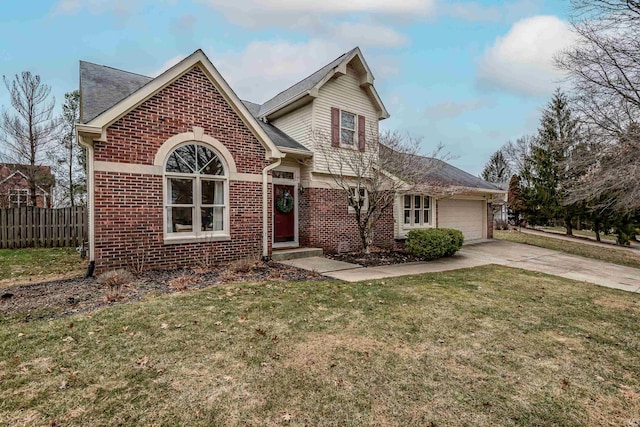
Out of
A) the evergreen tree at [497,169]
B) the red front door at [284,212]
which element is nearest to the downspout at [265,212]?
the red front door at [284,212]

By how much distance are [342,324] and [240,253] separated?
5.29m

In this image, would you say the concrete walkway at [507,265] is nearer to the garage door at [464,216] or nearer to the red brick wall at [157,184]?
the red brick wall at [157,184]

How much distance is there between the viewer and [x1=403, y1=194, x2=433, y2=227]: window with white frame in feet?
47.2

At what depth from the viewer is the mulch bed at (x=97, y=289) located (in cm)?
499

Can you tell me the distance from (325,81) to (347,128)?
185 centimetres

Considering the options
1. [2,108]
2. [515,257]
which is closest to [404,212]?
[515,257]

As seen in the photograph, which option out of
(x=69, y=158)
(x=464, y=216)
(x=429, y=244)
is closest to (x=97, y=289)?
(x=429, y=244)

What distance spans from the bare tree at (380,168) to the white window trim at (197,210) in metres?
3.53

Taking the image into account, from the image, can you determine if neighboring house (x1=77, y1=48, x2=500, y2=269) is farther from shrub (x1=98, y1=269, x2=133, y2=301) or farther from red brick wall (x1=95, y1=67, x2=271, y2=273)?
shrub (x1=98, y1=269, x2=133, y2=301)

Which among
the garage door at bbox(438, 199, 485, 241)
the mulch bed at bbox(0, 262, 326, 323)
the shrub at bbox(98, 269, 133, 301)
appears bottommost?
the mulch bed at bbox(0, 262, 326, 323)

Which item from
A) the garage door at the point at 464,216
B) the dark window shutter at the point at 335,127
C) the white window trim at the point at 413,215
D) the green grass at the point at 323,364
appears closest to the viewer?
the green grass at the point at 323,364

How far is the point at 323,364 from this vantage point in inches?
136

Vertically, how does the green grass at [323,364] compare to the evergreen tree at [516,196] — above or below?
below

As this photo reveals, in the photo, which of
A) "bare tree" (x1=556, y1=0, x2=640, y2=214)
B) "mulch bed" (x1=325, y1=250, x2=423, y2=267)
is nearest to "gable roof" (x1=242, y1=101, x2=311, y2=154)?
"mulch bed" (x1=325, y1=250, x2=423, y2=267)
